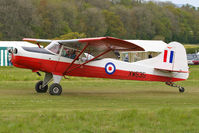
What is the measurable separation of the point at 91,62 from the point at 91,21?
88.8 metres

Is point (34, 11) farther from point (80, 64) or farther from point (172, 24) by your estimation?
point (80, 64)

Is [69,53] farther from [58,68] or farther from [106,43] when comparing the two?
[106,43]

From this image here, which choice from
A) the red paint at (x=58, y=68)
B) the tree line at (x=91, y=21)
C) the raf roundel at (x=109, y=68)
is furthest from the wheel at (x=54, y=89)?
the tree line at (x=91, y=21)

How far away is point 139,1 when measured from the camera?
15012cm

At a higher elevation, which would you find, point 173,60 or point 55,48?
point 55,48

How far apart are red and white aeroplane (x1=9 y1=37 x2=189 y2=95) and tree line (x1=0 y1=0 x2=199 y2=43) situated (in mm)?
55597

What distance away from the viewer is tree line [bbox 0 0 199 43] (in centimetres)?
8306

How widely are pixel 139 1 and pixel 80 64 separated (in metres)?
139

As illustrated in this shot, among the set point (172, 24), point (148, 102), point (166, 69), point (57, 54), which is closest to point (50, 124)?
point (148, 102)

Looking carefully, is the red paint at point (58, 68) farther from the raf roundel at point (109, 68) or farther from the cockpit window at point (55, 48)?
the cockpit window at point (55, 48)

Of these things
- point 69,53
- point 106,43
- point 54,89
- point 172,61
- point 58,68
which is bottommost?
point 54,89

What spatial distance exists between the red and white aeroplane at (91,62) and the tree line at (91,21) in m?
55.6

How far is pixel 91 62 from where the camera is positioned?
14883 millimetres

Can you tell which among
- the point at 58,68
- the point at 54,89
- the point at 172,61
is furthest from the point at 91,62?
the point at 172,61
